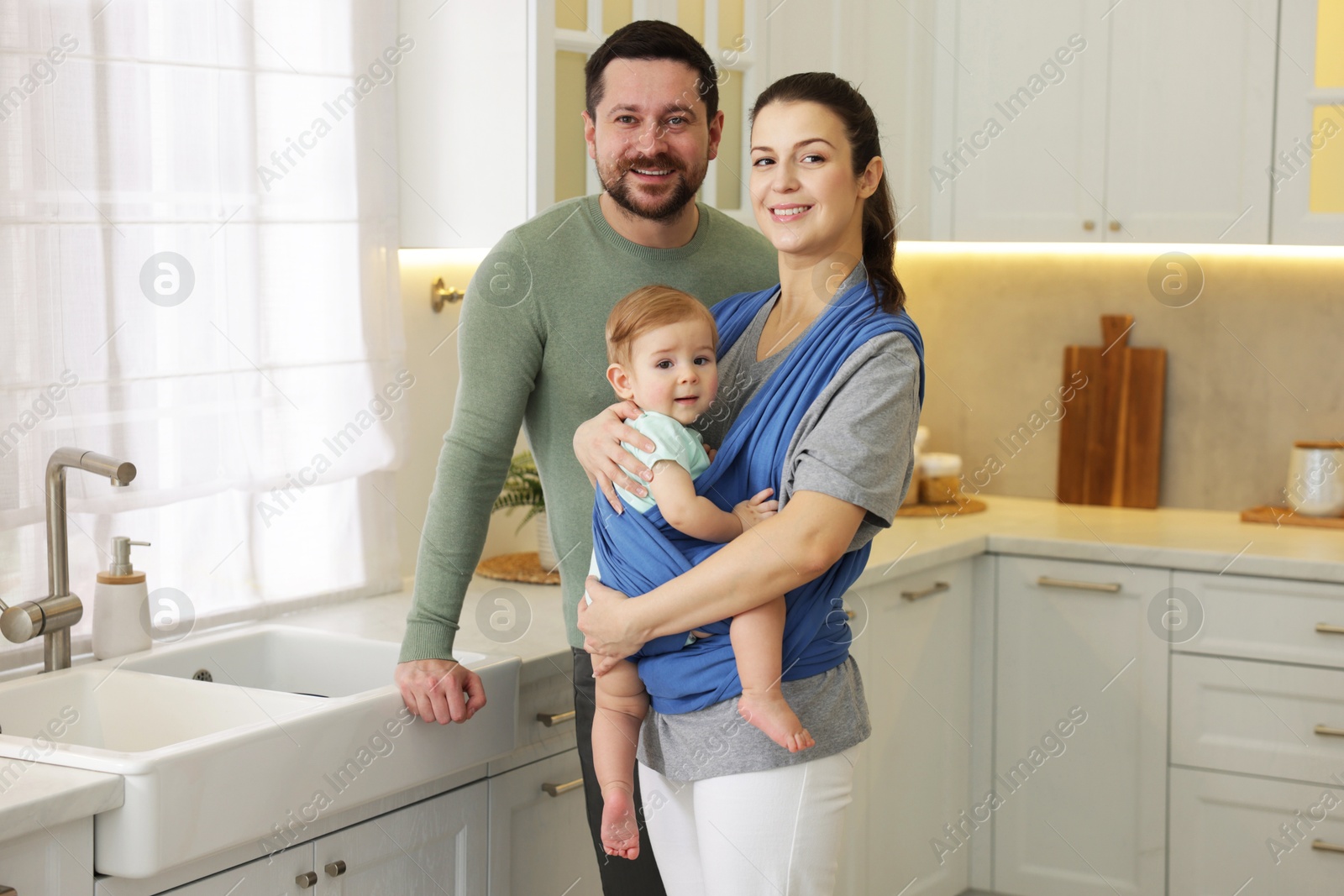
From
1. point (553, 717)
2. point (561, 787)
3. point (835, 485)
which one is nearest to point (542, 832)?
point (561, 787)

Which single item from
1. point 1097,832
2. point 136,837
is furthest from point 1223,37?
point 136,837

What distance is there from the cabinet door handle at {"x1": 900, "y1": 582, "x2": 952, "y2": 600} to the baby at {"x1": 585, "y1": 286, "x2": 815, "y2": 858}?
49.6 inches

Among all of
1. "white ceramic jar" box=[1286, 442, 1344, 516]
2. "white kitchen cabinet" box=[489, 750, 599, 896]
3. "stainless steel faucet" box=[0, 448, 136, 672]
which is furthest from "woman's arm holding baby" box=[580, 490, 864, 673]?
"white ceramic jar" box=[1286, 442, 1344, 516]

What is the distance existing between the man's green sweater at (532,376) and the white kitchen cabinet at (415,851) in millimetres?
221

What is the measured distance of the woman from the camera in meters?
1.26

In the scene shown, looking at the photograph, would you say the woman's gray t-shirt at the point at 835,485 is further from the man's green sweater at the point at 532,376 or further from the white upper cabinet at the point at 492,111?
the white upper cabinet at the point at 492,111

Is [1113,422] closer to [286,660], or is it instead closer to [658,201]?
[658,201]

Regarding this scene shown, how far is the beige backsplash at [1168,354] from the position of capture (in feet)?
9.77

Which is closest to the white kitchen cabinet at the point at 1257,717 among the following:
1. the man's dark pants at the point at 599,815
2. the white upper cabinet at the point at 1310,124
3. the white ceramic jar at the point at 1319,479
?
the white ceramic jar at the point at 1319,479

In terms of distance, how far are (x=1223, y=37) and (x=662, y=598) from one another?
6.94 ft

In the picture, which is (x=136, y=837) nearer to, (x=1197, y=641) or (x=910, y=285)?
(x=1197, y=641)

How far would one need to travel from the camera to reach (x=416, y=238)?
→ 2285 millimetres

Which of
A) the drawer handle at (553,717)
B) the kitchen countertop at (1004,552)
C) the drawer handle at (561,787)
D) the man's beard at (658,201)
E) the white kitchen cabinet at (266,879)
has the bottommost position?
the drawer handle at (561,787)

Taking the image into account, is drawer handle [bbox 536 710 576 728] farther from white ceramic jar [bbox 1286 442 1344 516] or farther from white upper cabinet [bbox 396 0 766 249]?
white ceramic jar [bbox 1286 442 1344 516]
